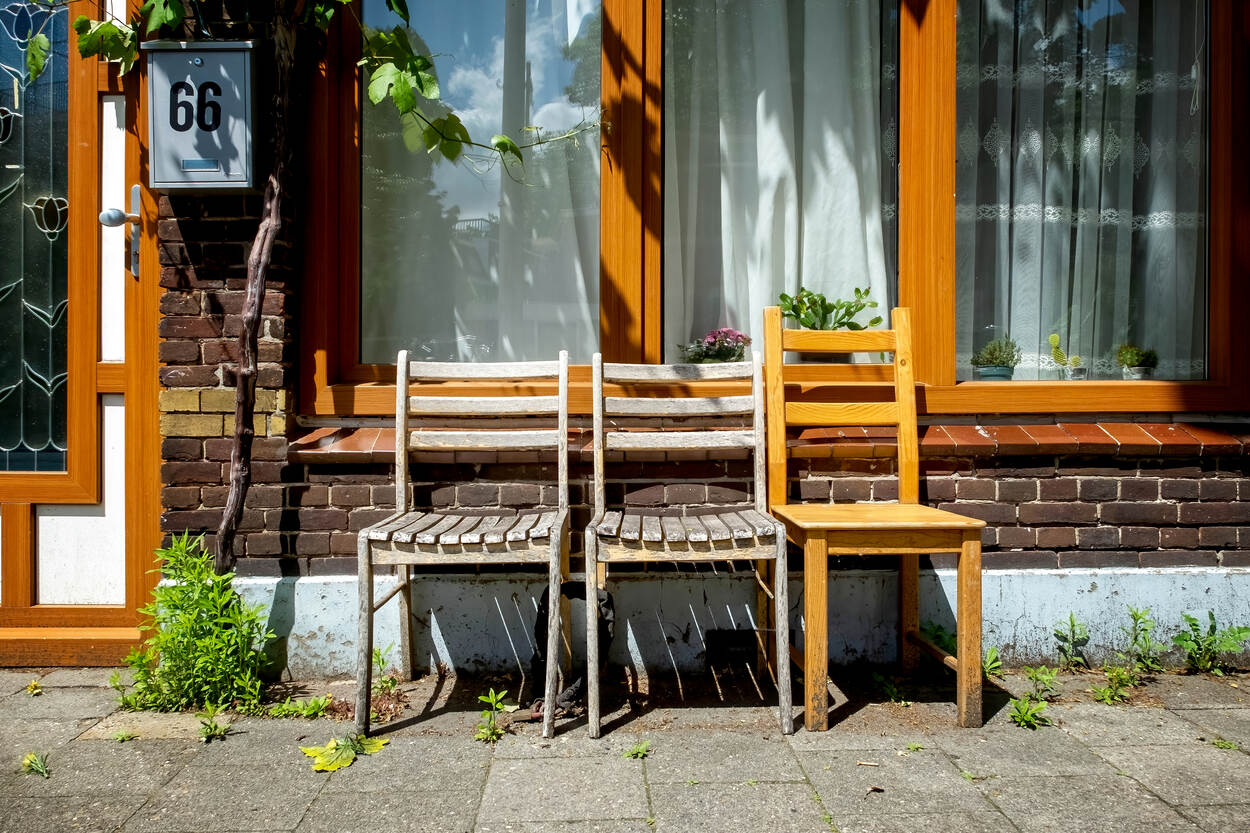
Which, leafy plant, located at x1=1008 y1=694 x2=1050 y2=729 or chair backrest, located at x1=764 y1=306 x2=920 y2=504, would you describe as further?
chair backrest, located at x1=764 y1=306 x2=920 y2=504

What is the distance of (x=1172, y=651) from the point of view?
3.40 m

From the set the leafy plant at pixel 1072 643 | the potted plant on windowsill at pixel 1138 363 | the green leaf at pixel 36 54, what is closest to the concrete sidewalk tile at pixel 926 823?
the leafy plant at pixel 1072 643

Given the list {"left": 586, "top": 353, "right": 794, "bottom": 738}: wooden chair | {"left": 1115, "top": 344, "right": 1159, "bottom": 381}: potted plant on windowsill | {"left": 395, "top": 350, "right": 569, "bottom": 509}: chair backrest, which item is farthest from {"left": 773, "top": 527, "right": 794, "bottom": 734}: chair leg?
{"left": 1115, "top": 344, "right": 1159, "bottom": 381}: potted plant on windowsill

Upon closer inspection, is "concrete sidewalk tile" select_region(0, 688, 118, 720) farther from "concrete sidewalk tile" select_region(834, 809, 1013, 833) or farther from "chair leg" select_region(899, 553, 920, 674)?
"chair leg" select_region(899, 553, 920, 674)

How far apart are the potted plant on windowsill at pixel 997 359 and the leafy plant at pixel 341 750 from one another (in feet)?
8.95

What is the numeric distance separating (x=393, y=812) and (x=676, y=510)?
1.54 meters

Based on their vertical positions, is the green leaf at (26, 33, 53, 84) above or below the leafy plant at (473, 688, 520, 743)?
above

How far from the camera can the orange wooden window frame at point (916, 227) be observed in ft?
11.6

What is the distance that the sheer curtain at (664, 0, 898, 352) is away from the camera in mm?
3738

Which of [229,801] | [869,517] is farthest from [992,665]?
[229,801]

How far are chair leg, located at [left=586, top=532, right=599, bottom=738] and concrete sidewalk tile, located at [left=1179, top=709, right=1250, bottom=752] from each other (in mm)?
1917

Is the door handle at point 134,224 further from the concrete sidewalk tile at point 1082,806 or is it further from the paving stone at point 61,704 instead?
the concrete sidewalk tile at point 1082,806

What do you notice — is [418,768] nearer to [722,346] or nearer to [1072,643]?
[722,346]

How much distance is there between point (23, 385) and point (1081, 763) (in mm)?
4022
